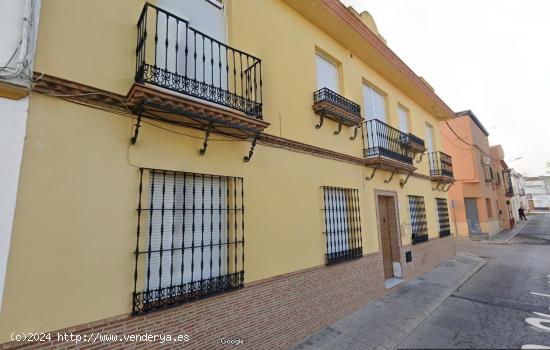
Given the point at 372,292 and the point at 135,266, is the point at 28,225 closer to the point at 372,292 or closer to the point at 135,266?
the point at 135,266

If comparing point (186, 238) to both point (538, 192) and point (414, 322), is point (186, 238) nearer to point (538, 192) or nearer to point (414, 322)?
point (414, 322)

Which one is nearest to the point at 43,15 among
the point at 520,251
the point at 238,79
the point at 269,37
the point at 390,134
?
the point at 238,79

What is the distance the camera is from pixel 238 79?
442 cm

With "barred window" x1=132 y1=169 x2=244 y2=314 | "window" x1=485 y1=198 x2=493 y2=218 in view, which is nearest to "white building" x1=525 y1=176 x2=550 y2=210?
"window" x1=485 y1=198 x2=493 y2=218

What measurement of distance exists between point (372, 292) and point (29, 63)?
288 inches

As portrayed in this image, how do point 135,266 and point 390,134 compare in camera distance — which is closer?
point 135,266

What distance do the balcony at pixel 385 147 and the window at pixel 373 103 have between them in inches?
16.6

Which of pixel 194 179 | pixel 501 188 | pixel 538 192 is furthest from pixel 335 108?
pixel 538 192

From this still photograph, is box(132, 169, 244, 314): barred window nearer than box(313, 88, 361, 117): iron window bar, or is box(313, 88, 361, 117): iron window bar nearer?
box(132, 169, 244, 314): barred window

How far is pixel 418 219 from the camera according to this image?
9258mm

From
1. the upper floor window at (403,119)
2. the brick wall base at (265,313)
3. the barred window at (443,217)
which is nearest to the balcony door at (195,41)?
the brick wall base at (265,313)

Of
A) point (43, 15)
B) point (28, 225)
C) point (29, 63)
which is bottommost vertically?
point (28, 225)

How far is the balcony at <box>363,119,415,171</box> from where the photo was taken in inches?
271

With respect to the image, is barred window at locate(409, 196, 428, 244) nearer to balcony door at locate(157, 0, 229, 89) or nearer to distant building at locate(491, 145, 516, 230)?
balcony door at locate(157, 0, 229, 89)
